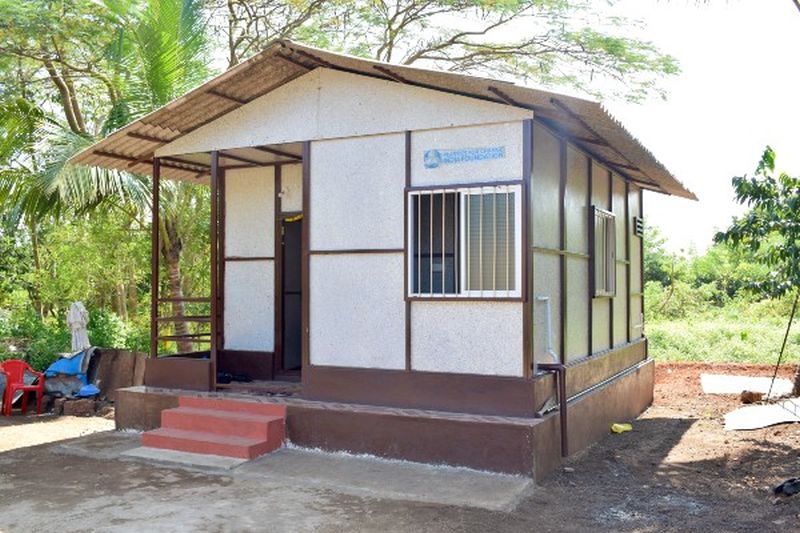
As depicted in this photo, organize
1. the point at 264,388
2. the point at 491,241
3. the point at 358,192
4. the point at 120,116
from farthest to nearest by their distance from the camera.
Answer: the point at 120,116 → the point at 264,388 → the point at 358,192 → the point at 491,241

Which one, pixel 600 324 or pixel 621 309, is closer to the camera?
pixel 600 324

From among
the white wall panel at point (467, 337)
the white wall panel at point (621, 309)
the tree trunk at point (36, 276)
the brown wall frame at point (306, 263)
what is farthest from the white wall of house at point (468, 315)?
the tree trunk at point (36, 276)

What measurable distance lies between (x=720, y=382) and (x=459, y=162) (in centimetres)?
783

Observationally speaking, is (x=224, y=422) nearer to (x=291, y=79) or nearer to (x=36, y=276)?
(x=291, y=79)

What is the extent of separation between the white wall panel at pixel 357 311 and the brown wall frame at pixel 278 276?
1.56m

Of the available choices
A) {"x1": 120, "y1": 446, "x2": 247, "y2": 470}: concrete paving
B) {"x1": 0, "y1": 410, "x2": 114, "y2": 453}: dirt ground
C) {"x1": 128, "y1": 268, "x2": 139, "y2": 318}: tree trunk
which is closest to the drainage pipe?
{"x1": 120, "y1": 446, "x2": 247, "y2": 470}: concrete paving

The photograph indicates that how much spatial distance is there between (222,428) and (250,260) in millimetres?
2407

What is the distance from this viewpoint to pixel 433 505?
222 inches

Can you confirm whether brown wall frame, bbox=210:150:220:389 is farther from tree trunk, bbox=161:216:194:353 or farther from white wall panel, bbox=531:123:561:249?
tree trunk, bbox=161:216:194:353

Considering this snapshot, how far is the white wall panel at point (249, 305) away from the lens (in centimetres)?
899

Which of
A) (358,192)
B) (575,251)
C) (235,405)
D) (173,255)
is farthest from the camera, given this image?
(173,255)

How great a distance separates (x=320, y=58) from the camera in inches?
283

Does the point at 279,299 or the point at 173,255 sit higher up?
the point at 173,255

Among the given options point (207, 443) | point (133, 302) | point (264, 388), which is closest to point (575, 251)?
point (264, 388)
